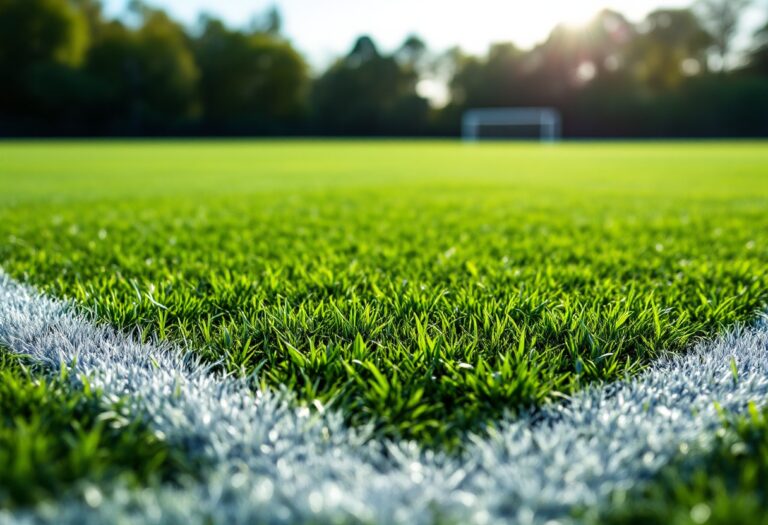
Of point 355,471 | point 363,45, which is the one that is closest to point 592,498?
point 355,471

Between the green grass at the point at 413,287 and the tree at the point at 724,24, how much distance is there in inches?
2391

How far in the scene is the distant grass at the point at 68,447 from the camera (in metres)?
1.07

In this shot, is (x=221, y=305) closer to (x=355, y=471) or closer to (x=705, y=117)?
(x=355, y=471)

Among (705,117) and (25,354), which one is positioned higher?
(705,117)

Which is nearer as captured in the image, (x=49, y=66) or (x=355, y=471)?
(x=355, y=471)

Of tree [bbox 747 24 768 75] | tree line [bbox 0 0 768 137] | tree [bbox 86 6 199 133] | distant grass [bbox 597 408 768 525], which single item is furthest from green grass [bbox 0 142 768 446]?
tree [bbox 747 24 768 75]

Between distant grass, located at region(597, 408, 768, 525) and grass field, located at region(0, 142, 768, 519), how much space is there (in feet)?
1.20

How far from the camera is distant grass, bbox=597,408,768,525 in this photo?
956 millimetres

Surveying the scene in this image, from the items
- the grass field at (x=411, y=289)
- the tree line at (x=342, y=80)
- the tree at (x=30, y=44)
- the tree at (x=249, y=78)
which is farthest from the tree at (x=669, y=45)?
the grass field at (x=411, y=289)

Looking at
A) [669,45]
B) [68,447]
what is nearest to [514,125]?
[669,45]

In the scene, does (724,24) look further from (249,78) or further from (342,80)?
(249,78)

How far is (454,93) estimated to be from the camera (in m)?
58.2

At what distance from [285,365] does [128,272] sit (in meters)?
1.44

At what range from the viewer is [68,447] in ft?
3.97
